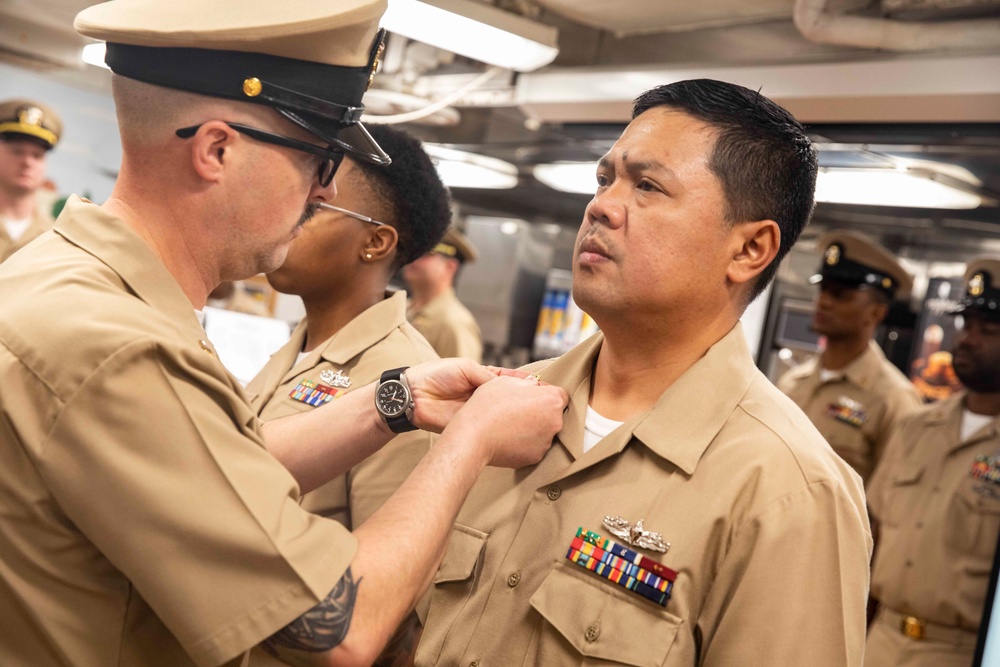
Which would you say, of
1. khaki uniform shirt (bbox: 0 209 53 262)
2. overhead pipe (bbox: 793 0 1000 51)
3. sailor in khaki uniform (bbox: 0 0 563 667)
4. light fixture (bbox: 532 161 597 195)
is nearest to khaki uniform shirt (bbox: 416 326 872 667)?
sailor in khaki uniform (bbox: 0 0 563 667)

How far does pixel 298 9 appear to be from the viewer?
4.73 ft

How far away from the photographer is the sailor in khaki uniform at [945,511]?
414cm

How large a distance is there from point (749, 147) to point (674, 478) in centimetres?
65

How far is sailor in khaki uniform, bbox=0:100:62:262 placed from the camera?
5398 mm

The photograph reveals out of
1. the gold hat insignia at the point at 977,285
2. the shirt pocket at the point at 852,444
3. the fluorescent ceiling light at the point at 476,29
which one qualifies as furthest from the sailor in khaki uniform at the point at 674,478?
the shirt pocket at the point at 852,444

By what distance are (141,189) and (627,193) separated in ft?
2.86

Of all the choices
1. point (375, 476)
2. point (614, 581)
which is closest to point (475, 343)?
point (375, 476)

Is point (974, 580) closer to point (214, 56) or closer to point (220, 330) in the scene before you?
point (220, 330)

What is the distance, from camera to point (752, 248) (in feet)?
6.07

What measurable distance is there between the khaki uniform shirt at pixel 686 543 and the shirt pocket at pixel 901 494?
11.0 feet

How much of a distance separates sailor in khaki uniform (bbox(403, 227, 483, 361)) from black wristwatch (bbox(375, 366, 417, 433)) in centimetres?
440

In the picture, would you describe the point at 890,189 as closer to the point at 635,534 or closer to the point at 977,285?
the point at 977,285

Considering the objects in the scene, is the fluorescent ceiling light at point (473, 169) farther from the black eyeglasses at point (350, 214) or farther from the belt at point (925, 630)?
the black eyeglasses at point (350, 214)

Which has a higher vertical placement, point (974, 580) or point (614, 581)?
point (614, 581)
